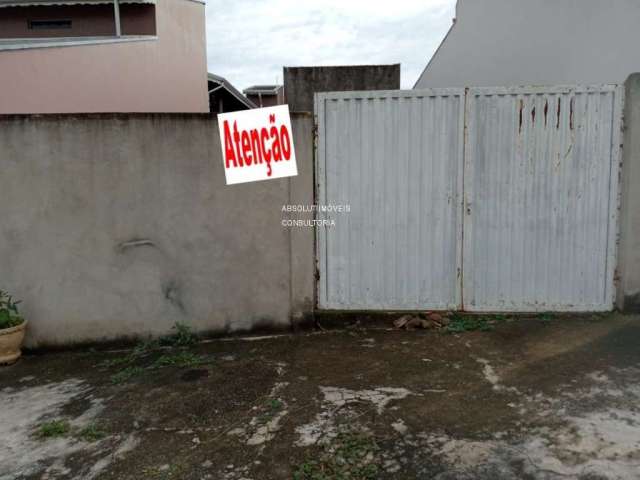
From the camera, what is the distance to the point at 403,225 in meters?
4.38

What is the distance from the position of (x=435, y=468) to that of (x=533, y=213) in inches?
107

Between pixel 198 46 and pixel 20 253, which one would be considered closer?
pixel 20 253

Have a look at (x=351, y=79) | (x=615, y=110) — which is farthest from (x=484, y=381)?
(x=351, y=79)

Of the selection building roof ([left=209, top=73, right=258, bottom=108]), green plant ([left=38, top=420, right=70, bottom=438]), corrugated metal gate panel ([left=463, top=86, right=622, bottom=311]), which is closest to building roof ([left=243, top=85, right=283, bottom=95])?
building roof ([left=209, top=73, right=258, bottom=108])

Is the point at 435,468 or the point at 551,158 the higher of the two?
the point at 551,158

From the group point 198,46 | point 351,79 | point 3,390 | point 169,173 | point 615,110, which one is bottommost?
point 3,390

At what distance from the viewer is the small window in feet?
38.0

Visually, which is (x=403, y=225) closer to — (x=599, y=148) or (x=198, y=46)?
(x=599, y=148)

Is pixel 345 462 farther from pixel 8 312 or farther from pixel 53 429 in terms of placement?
pixel 8 312

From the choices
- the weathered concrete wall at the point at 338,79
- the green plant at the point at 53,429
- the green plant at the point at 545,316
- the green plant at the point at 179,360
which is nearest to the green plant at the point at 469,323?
the green plant at the point at 545,316

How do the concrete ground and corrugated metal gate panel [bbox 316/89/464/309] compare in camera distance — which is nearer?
the concrete ground

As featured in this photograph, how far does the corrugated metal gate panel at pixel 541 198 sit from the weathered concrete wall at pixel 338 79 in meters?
3.02

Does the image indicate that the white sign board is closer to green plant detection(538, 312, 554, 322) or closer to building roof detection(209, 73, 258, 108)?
green plant detection(538, 312, 554, 322)

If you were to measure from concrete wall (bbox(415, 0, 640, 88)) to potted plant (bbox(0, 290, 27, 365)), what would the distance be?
610 centimetres
